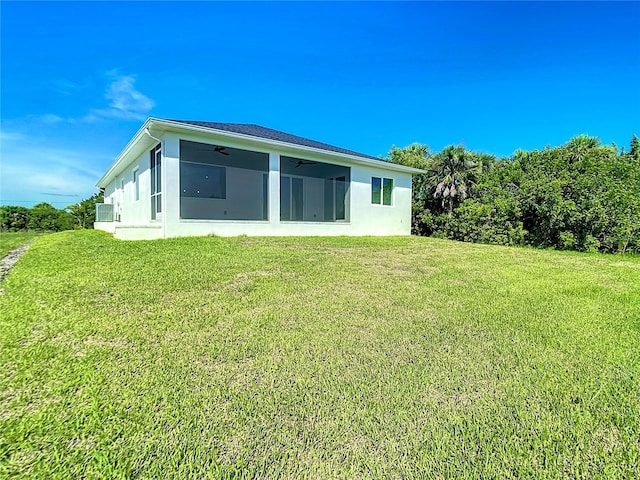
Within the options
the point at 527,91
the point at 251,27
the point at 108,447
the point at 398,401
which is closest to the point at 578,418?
the point at 398,401

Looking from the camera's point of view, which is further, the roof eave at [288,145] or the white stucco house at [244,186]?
the white stucco house at [244,186]

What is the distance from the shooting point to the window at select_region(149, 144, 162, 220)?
30.2 ft

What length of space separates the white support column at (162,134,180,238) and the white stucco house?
0.08 ft

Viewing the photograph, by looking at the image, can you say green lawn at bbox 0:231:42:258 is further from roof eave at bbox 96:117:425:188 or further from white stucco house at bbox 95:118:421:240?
roof eave at bbox 96:117:425:188

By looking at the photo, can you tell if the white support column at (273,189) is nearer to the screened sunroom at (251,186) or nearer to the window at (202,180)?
the screened sunroom at (251,186)

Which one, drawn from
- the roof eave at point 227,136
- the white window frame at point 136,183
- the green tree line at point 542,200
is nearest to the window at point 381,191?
the roof eave at point 227,136

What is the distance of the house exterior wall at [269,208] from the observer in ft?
28.3

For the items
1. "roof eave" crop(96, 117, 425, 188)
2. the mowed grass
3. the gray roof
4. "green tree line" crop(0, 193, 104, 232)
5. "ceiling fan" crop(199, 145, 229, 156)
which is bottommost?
the mowed grass

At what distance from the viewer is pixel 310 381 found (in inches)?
86.8

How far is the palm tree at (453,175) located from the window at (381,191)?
14.8ft

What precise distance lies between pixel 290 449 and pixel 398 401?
0.76 meters

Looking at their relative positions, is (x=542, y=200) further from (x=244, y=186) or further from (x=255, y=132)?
(x=244, y=186)

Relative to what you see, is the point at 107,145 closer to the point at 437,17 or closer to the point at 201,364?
the point at 437,17

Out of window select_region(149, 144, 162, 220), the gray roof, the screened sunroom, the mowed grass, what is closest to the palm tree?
the gray roof
